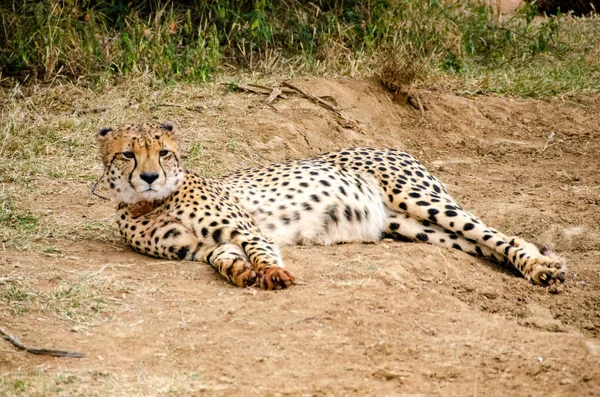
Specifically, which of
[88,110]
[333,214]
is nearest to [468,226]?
[333,214]

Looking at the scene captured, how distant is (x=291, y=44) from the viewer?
9453 mm

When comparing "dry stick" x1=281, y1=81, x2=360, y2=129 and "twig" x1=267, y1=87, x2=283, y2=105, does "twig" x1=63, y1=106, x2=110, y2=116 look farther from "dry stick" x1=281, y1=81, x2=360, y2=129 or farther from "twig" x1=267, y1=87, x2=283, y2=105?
"dry stick" x1=281, y1=81, x2=360, y2=129

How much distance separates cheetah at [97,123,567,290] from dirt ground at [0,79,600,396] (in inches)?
5.0

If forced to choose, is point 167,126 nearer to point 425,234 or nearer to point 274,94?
point 425,234

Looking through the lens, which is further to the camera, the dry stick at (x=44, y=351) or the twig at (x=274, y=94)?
the twig at (x=274, y=94)

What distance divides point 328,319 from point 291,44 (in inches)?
217

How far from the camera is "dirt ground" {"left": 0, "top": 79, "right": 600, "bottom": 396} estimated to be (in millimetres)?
3807

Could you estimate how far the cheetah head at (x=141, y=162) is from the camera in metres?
5.24

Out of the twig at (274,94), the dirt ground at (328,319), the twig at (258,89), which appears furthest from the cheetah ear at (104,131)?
the twig at (258,89)

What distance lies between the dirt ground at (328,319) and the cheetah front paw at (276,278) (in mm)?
52

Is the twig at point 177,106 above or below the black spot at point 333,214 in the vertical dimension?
below

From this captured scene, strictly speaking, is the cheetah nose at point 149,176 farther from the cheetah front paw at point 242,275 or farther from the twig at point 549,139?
the twig at point 549,139

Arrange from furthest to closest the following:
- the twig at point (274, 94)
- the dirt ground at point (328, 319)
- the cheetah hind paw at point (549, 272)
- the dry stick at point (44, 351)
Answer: the twig at point (274, 94), the cheetah hind paw at point (549, 272), the dry stick at point (44, 351), the dirt ground at point (328, 319)

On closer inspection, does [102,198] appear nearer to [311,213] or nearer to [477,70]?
[311,213]
